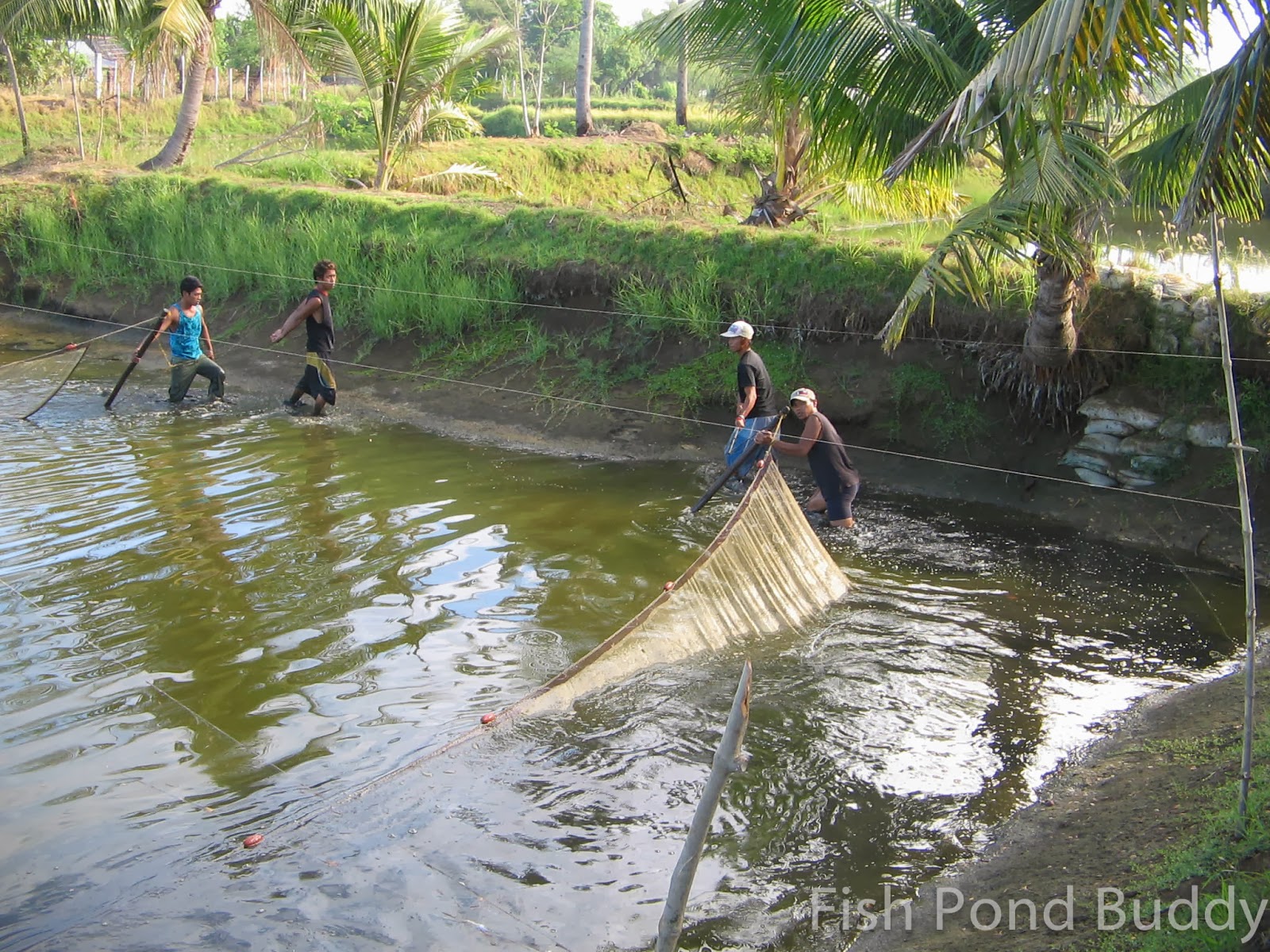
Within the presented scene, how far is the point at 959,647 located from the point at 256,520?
5048mm

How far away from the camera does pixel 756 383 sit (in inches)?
325

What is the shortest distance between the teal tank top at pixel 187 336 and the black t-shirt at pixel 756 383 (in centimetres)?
553

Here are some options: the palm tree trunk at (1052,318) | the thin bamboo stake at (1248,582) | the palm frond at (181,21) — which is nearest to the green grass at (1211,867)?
the thin bamboo stake at (1248,582)

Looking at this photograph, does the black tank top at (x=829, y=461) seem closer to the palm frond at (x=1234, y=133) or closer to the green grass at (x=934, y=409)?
the green grass at (x=934, y=409)

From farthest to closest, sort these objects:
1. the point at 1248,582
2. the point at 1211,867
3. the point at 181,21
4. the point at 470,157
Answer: the point at 470,157 → the point at 181,21 → the point at 1248,582 → the point at 1211,867

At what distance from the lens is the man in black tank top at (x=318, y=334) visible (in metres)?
9.86

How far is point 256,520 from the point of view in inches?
310

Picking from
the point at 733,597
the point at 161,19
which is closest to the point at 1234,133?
the point at 733,597

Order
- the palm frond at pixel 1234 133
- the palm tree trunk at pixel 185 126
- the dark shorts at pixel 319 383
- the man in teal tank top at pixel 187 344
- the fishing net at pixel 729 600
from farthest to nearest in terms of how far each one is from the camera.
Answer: the palm tree trunk at pixel 185 126, the dark shorts at pixel 319 383, the man in teal tank top at pixel 187 344, the fishing net at pixel 729 600, the palm frond at pixel 1234 133

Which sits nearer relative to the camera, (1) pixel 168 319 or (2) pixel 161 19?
(1) pixel 168 319

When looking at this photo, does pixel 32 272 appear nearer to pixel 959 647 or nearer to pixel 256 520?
pixel 256 520

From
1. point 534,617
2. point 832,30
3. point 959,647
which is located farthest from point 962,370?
point 534,617

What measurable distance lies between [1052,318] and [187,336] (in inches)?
312

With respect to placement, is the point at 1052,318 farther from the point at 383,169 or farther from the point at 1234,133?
the point at 383,169
